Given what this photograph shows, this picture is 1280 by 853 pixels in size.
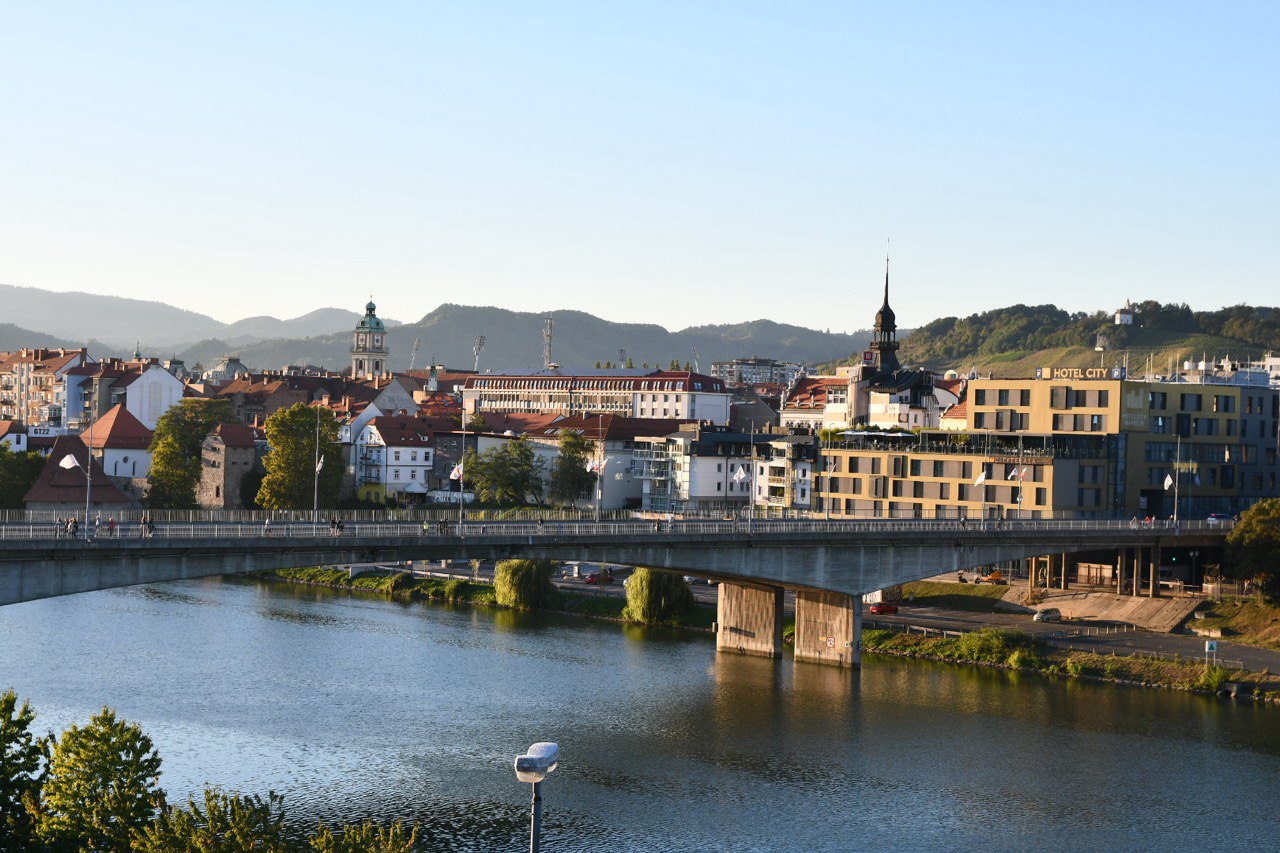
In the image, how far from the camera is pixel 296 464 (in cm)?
13925

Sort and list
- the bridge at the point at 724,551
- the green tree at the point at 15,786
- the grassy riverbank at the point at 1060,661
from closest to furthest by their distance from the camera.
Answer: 1. the green tree at the point at 15,786
2. the bridge at the point at 724,551
3. the grassy riverbank at the point at 1060,661

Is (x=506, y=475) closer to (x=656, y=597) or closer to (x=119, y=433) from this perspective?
(x=119, y=433)

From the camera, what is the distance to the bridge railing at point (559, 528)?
6812cm

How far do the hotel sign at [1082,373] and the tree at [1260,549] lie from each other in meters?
19.4

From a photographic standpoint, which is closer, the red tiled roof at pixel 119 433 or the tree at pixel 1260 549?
the tree at pixel 1260 549

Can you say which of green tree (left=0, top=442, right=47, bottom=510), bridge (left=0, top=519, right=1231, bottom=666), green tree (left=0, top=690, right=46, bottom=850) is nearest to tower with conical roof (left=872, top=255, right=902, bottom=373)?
bridge (left=0, top=519, right=1231, bottom=666)

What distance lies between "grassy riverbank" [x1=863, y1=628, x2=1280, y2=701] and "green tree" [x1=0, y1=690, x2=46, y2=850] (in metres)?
56.7

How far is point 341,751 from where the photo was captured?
63875 mm

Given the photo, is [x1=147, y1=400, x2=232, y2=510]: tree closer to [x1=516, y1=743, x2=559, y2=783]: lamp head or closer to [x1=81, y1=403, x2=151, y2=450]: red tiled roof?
[x1=81, y1=403, x2=151, y2=450]: red tiled roof

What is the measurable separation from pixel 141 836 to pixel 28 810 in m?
4.21

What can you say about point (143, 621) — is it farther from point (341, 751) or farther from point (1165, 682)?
point (1165, 682)

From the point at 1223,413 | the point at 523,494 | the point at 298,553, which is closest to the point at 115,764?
the point at 298,553

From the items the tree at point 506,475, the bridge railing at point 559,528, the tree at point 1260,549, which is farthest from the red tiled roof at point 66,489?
the tree at point 1260,549

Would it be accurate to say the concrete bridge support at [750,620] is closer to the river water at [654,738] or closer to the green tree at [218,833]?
the river water at [654,738]
